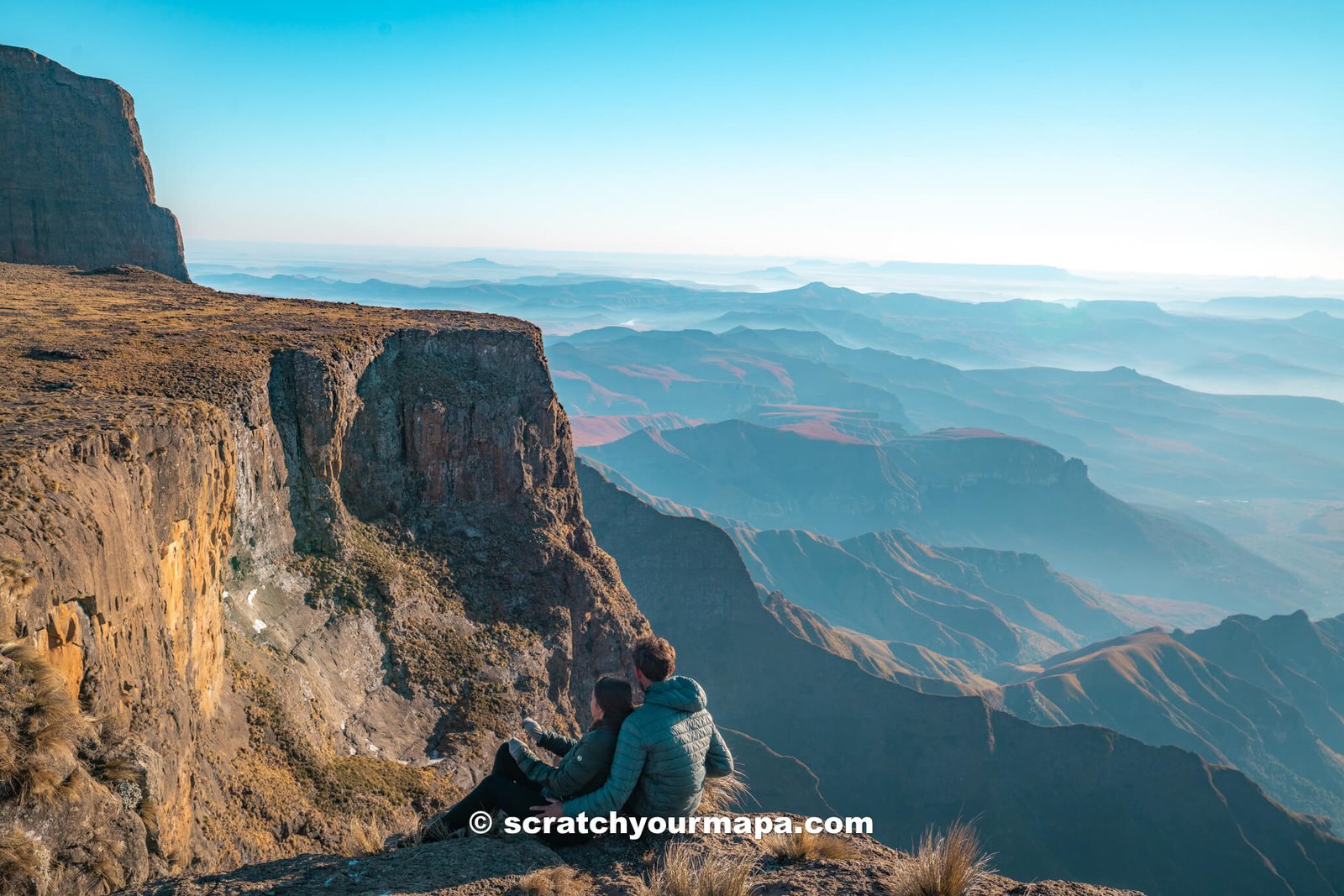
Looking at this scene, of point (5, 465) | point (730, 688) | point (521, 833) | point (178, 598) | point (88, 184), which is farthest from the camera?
point (730, 688)

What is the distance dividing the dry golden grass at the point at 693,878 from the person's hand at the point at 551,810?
93 cm

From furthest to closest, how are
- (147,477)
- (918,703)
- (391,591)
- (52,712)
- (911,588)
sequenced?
(911,588) → (918,703) → (391,591) → (147,477) → (52,712)

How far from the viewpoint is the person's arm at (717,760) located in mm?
7020

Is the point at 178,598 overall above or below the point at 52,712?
below

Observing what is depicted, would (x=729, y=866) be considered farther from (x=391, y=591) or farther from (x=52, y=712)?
(x=391, y=591)

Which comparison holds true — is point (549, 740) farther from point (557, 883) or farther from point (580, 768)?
point (557, 883)

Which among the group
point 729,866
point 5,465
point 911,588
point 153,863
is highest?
point 5,465

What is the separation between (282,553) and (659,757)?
16980mm

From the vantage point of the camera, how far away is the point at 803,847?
7391 millimetres

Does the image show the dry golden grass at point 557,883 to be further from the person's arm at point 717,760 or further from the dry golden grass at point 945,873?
the dry golden grass at point 945,873

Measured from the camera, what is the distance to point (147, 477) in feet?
38.8

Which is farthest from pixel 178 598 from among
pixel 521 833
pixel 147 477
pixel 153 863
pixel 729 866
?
pixel 729 866

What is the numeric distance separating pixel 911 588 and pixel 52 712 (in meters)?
151

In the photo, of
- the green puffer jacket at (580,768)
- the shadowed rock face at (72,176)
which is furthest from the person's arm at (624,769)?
the shadowed rock face at (72,176)
